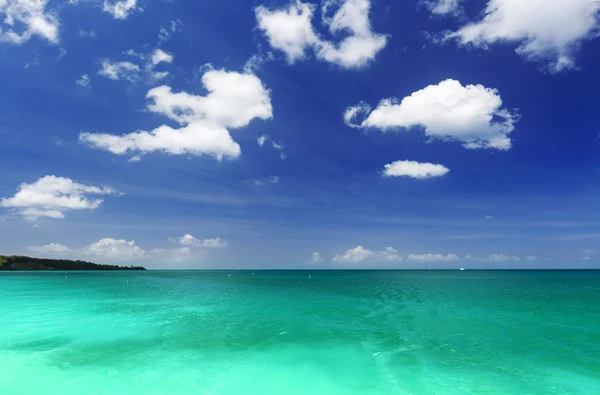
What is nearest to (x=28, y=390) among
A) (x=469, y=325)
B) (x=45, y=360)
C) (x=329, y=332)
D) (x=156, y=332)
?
(x=45, y=360)

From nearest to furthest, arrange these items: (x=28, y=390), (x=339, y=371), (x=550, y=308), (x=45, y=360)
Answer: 1. (x=28, y=390)
2. (x=339, y=371)
3. (x=45, y=360)
4. (x=550, y=308)

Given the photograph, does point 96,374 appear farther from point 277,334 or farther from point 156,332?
point 277,334

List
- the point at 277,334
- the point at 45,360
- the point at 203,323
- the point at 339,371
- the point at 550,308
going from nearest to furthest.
A: 1. the point at 339,371
2. the point at 45,360
3. the point at 277,334
4. the point at 203,323
5. the point at 550,308

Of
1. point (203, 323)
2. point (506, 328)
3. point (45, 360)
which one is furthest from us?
point (203, 323)

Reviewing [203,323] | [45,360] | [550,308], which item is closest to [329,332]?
[203,323]

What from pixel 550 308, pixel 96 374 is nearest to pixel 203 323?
pixel 96 374

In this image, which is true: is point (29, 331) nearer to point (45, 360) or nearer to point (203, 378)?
point (45, 360)

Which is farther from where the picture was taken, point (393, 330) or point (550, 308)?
point (550, 308)

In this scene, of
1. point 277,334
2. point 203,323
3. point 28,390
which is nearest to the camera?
point 28,390

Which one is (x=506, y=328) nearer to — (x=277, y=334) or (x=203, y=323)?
(x=277, y=334)

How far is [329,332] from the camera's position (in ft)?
89.9

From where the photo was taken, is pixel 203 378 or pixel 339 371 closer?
pixel 203 378

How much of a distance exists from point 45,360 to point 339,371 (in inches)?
648

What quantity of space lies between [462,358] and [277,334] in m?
13.4
